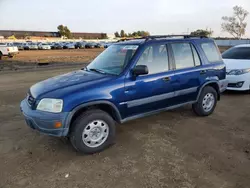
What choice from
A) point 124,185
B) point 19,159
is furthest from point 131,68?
point 19,159

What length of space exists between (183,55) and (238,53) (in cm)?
462

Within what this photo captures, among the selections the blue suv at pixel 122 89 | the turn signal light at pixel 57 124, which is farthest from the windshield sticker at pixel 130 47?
the turn signal light at pixel 57 124

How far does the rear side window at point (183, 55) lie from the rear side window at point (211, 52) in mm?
408

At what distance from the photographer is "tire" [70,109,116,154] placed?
3514 millimetres

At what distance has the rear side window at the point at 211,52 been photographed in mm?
5129

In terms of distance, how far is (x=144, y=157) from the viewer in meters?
3.59

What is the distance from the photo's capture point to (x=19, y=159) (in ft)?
11.8

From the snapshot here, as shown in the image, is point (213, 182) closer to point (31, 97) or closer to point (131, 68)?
point (131, 68)

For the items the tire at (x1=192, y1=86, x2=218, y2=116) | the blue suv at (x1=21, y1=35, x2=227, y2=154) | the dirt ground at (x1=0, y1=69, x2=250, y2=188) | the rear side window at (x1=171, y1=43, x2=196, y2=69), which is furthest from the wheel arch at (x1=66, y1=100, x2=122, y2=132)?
the tire at (x1=192, y1=86, x2=218, y2=116)

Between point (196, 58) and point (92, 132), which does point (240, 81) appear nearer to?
point (196, 58)

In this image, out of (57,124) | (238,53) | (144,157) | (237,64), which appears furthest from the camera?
(238,53)

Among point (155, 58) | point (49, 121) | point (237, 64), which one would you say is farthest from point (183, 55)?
point (237, 64)

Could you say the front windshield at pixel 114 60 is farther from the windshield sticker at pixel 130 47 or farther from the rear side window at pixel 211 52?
the rear side window at pixel 211 52

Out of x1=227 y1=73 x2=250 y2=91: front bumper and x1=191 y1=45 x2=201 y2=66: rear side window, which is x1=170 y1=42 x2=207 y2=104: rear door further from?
x1=227 y1=73 x2=250 y2=91: front bumper
